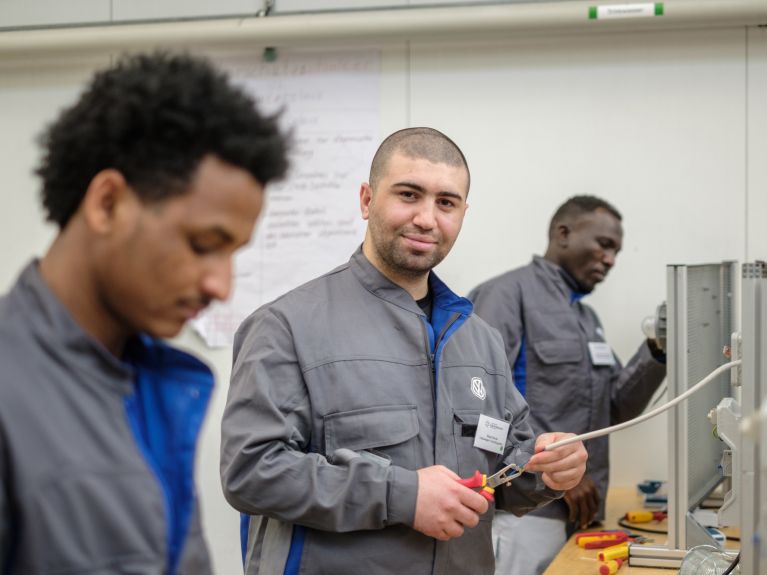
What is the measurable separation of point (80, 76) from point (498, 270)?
6.14 feet

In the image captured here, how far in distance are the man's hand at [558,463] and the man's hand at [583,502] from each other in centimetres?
94

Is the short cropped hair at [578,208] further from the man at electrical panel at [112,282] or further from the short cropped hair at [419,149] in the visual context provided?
the man at electrical panel at [112,282]

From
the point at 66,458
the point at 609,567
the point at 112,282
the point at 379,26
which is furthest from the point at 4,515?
the point at 379,26

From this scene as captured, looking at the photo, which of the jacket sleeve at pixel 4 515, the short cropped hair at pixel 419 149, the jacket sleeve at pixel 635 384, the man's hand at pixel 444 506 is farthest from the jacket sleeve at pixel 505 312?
the jacket sleeve at pixel 4 515

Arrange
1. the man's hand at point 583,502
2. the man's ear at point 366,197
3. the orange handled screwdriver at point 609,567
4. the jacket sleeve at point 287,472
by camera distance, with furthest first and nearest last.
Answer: the man's hand at point 583,502 < the orange handled screwdriver at point 609,567 < the man's ear at point 366,197 < the jacket sleeve at point 287,472

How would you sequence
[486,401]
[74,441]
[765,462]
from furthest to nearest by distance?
[486,401] < [765,462] < [74,441]

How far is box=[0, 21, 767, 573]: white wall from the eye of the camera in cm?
331

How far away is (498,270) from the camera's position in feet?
11.4

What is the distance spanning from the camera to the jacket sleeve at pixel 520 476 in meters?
1.96

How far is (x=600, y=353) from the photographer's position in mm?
3074

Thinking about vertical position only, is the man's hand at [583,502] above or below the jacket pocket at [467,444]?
below

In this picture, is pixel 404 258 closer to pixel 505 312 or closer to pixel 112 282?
pixel 112 282

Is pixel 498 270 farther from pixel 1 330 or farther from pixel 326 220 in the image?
pixel 1 330

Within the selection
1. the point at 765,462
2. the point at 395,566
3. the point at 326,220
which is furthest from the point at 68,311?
the point at 326,220
